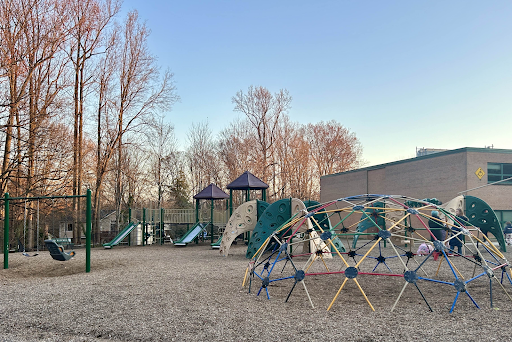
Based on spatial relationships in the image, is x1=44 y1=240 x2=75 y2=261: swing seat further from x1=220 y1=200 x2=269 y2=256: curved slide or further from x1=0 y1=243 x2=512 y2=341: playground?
x1=220 y1=200 x2=269 y2=256: curved slide

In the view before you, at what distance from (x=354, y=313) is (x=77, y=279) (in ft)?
21.9

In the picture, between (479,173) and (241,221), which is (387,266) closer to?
(241,221)

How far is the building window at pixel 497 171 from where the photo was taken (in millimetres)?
22281

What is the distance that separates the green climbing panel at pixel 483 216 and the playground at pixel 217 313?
7593 millimetres

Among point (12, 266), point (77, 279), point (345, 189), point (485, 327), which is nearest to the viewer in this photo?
point (485, 327)

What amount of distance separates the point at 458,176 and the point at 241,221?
43.4 feet

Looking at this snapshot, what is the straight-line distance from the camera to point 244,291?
815 cm

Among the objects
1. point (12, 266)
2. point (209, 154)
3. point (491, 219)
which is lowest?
point (12, 266)

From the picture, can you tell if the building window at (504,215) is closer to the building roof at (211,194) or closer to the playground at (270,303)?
the playground at (270,303)

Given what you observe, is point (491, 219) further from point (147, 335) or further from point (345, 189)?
point (345, 189)

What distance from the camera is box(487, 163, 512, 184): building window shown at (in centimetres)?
2228

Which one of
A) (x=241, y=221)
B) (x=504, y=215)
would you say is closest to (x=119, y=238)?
(x=241, y=221)

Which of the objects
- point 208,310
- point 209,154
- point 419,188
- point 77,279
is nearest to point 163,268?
point 77,279

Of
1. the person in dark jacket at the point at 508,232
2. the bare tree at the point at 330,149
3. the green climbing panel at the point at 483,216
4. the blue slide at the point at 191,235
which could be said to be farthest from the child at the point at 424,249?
the bare tree at the point at 330,149
